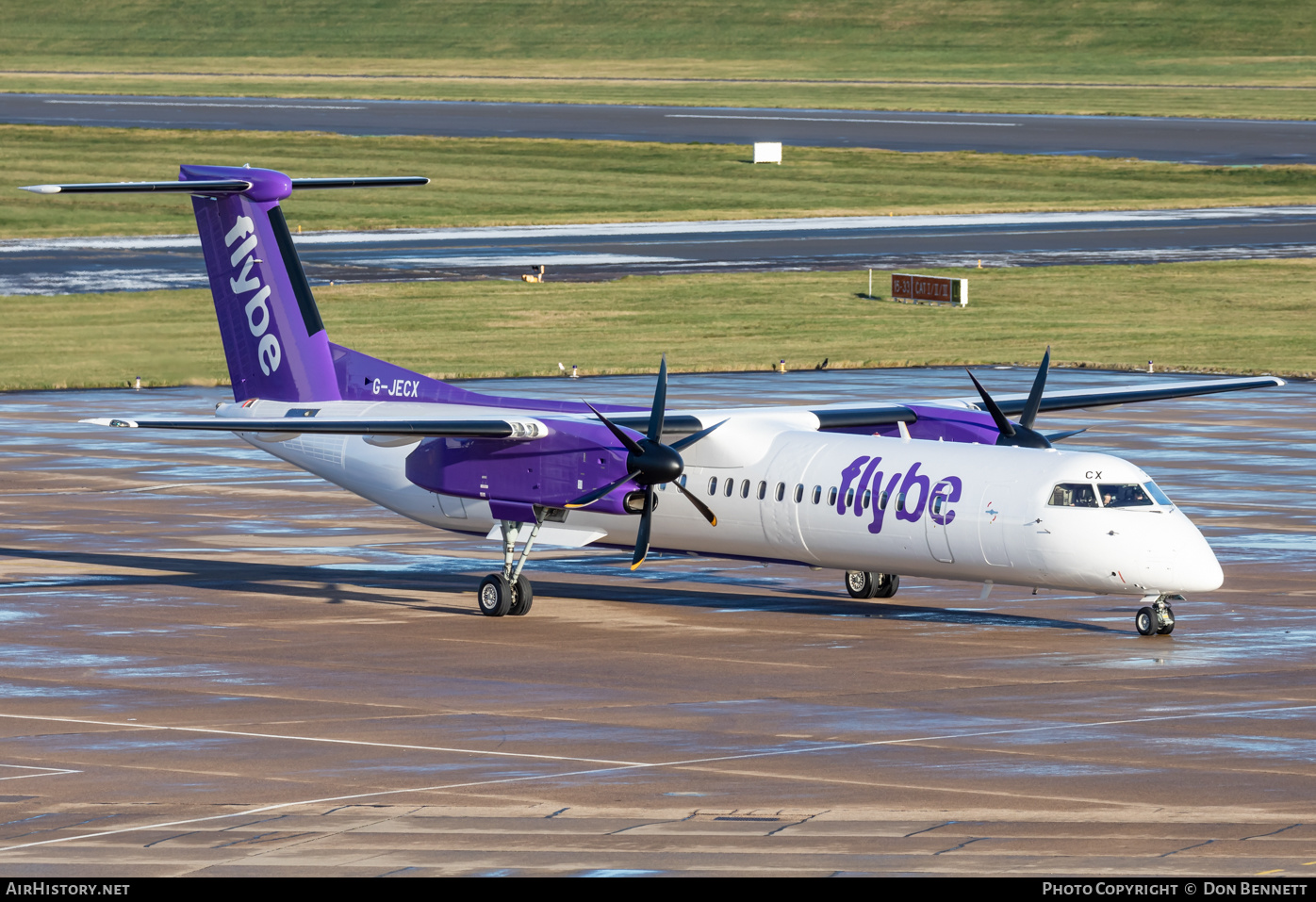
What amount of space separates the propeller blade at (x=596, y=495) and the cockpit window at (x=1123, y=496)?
20.9 ft

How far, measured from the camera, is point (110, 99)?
161250 mm

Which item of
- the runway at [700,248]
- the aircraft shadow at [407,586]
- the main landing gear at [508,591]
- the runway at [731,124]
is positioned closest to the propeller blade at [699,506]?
the aircraft shadow at [407,586]

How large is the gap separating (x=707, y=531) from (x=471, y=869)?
46.3ft

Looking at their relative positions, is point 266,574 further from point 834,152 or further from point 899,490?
point 834,152

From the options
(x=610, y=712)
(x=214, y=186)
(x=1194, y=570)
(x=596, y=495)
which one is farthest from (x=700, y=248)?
(x=610, y=712)

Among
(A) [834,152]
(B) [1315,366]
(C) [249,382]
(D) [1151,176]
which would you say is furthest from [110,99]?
(C) [249,382]

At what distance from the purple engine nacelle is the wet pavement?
1801 mm

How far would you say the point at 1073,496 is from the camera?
27.6 metres

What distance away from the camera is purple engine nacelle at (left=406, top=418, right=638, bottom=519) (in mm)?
30359

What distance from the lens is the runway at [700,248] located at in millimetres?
82125

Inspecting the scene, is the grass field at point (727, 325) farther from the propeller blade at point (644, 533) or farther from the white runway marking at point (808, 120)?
the white runway marking at point (808, 120)

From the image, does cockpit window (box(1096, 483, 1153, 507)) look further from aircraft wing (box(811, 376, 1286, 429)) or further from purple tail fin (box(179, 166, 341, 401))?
purple tail fin (box(179, 166, 341, 401))

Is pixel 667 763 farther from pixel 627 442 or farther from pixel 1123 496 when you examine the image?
pixel 1123 496

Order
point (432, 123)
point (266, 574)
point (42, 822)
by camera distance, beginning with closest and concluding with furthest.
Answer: point (42, 822) → point (266, 574) → point (432, 123)
